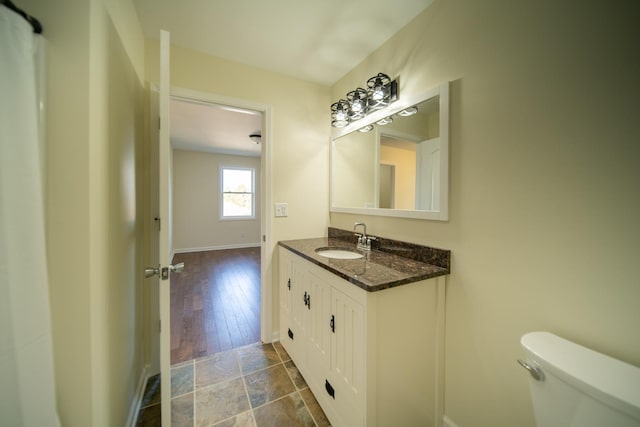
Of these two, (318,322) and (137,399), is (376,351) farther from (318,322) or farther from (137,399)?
(137,399)

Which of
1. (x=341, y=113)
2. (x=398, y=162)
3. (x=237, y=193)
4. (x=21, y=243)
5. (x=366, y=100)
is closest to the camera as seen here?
(x=21, y=243)

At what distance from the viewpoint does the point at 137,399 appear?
54.2 inches

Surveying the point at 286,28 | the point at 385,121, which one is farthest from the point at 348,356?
the point at 286,28

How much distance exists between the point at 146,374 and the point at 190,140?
415 cm

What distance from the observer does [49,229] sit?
0.72 metres

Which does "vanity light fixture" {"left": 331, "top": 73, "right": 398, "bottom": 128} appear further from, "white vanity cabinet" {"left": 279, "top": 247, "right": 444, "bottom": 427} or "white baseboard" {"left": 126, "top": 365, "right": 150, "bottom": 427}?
"white baseboard" {"left": 126, "top": 365, "right": 150, "bottom": 427}

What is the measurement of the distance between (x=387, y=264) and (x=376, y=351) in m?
0.46

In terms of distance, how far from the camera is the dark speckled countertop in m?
→ 1.04

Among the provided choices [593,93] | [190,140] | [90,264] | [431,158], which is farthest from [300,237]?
[190,140]

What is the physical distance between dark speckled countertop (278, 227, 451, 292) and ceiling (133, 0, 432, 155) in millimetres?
1425

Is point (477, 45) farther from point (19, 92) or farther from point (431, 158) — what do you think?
point (19, 92)

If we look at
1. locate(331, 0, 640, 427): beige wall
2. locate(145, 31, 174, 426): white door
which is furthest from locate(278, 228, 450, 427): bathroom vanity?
locate(145, 31, 174, 426): white door

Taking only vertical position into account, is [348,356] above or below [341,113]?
below

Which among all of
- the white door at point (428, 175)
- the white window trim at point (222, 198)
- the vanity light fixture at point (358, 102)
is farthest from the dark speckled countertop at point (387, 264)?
the white window trim at point (222, 198)
